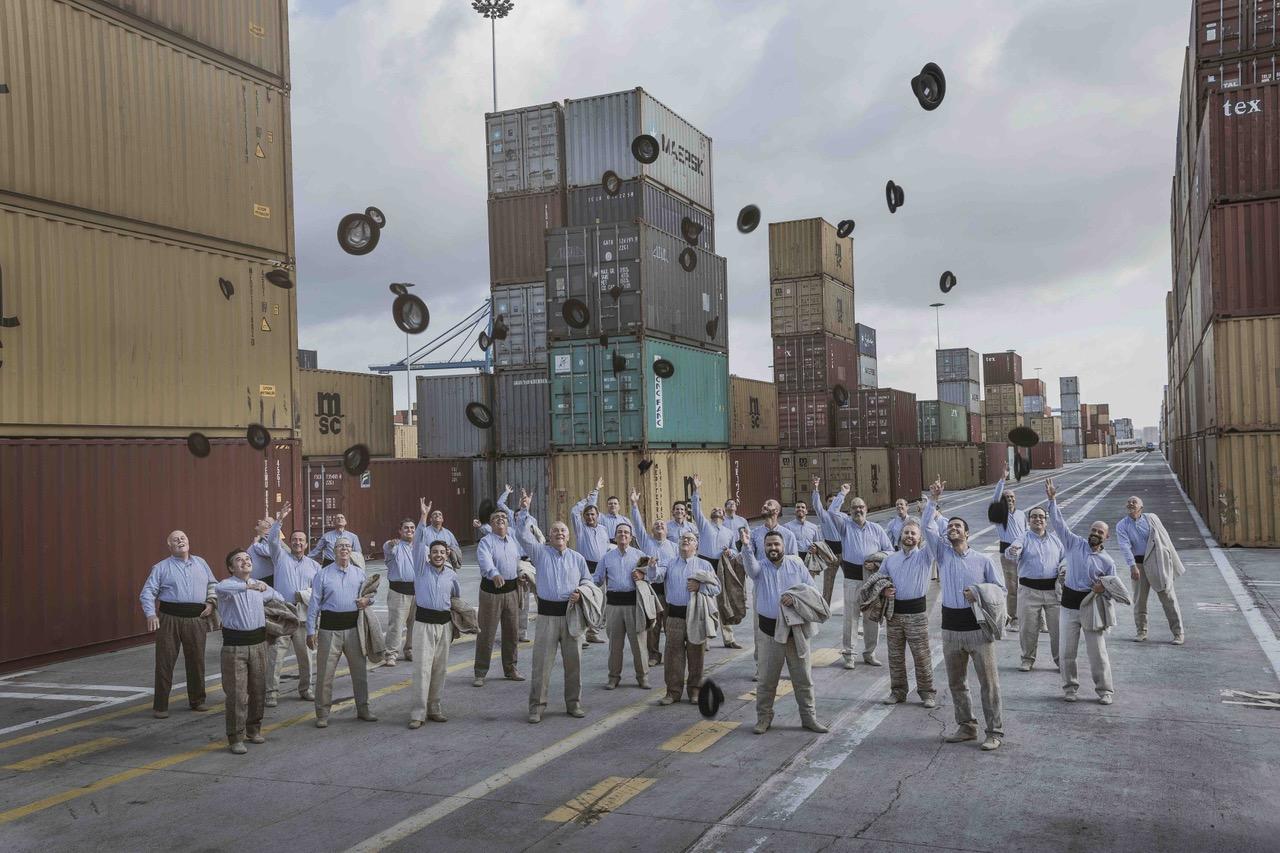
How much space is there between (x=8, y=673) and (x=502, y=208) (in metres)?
22.4

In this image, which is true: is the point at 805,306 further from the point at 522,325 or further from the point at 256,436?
the point at 256,436

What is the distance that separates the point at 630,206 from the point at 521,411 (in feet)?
25.2

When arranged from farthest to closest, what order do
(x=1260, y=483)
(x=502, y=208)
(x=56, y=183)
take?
1. (x=502, y=208)
2. (x=1260, y=483)
3. (x=56, y=183)

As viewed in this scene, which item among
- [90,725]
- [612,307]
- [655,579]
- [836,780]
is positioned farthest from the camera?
[612,307]

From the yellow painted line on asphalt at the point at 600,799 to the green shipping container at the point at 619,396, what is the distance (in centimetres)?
1920

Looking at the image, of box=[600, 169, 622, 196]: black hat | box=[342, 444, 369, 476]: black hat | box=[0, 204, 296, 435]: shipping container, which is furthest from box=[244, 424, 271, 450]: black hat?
box=[600, 169, 622, 196]: black hat

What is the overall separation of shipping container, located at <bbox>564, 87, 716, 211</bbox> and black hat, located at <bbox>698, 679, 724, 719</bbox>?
22.2 metres

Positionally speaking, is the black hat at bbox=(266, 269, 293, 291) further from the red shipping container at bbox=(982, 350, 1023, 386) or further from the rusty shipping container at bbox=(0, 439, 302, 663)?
the red shipping container at bbox=(982, 350, 1023, 386)

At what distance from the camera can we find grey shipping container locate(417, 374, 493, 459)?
1323 inches

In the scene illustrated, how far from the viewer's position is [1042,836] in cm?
700

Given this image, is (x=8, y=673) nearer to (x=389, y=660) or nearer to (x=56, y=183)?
(x=389, y=660)

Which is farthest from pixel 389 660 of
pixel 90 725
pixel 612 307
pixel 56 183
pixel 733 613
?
pixel 612 307

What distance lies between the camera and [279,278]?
773 inches

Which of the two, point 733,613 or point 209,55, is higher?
point 209,55
